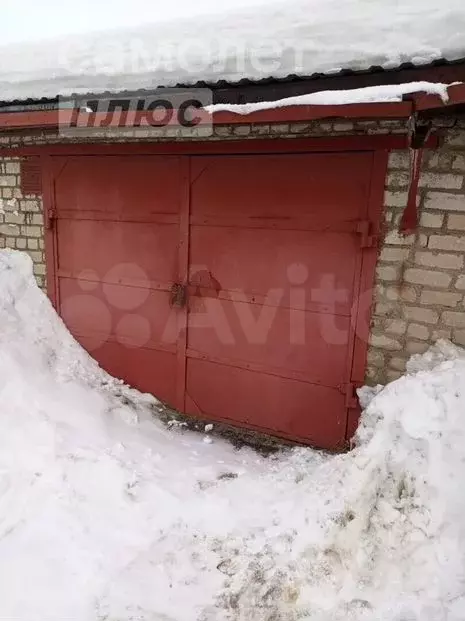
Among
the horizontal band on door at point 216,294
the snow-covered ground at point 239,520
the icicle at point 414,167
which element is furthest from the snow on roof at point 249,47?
the snow-covered ground at point 239,520

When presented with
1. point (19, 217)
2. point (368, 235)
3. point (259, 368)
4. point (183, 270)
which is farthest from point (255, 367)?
point (19, 217)

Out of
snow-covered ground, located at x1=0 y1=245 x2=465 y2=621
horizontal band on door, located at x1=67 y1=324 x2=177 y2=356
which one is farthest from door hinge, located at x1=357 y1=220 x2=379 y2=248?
horizontal band on door, located at x1=67 y1=324 x2=177 y2=356

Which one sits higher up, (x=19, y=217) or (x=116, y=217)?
(x=116, y=217)

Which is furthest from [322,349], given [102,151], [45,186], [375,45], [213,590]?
[45,186]

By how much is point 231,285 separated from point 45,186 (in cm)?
230

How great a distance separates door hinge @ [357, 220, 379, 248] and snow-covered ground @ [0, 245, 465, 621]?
→ 0.88 meters

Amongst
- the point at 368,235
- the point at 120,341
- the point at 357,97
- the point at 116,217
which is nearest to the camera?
the point at 357,97

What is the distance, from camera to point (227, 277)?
13.9 ft

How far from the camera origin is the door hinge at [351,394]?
378 cm

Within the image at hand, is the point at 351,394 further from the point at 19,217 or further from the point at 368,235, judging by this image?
the point at 19,217

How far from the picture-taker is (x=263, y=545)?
9.68 ft

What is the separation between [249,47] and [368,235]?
160cm

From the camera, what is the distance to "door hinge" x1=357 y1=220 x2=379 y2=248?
11.5 ft

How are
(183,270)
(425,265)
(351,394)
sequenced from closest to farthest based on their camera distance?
(425,265) → (351,394) → (183,270)
